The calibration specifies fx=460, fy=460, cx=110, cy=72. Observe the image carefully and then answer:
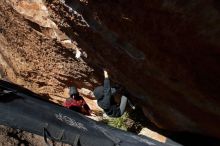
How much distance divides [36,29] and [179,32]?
2.49 meters

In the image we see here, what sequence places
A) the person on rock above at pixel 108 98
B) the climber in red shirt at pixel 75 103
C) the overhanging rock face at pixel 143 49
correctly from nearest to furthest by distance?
the overhanging rock face at pixel 143 49, the person on rock above at pixel 108 98, the climber in red shirt at pixel 75 103

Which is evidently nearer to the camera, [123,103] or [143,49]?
[143,49]

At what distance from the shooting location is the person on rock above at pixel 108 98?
6678 millimetres

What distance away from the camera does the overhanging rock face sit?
5.05 metres

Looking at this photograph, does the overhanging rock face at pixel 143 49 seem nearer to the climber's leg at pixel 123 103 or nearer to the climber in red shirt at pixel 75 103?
the climber's leg at pixel 123 103

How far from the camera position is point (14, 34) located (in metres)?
7.57

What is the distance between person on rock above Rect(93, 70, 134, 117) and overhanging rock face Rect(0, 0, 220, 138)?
0.19 m

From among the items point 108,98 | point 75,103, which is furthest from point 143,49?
point 75,103

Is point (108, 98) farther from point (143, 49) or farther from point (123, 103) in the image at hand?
point (143, 49)

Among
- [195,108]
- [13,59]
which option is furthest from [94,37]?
[13,59]

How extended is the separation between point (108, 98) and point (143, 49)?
1.24m

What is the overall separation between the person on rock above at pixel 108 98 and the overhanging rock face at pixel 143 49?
0.63 feet

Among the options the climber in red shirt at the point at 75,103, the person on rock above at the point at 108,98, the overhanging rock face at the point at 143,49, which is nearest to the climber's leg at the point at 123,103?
the person on rock above at the point at 108,98

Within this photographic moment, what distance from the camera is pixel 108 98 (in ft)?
22.0
